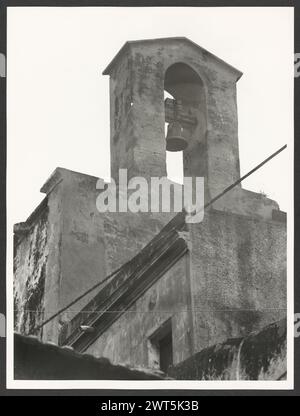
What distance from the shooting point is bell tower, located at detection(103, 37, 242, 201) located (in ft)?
75.7

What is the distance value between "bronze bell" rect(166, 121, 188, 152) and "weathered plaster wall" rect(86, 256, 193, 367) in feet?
8.94

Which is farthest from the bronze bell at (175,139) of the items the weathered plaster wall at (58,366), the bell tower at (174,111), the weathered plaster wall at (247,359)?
the weathered plaster wall at (58,366)

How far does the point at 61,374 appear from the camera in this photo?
17.0m

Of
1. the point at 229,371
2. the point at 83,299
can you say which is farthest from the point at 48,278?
the point at 229,371

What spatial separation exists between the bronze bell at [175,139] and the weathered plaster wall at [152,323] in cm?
272

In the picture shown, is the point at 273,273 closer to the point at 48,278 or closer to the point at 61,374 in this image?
the point at 48,278

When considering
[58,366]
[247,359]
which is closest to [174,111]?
[247,359]

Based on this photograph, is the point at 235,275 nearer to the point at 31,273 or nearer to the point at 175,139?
the point at 175,139

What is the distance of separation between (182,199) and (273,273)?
2.37m

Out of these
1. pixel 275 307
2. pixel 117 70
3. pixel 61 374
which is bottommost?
pixel 61 374

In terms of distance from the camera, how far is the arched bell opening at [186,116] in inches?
919

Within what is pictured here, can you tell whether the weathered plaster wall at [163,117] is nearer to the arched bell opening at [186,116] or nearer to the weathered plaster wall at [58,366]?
the arched bell opening at [186,116]

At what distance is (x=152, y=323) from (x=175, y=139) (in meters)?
3.24

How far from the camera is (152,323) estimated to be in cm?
2091
